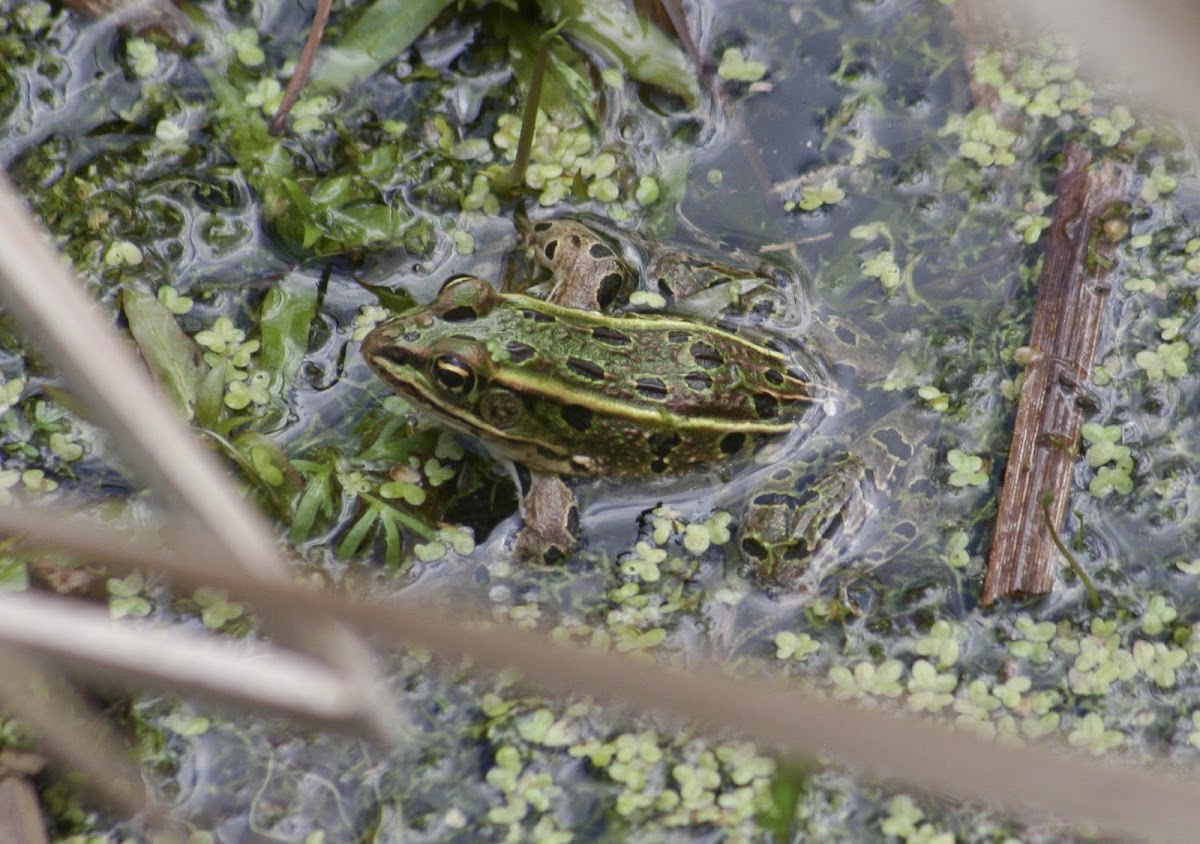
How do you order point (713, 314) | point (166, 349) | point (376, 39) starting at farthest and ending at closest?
point (376, 39) → point (713, 314) → point (166, 349)

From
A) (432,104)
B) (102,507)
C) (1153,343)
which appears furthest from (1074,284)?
(102,507)

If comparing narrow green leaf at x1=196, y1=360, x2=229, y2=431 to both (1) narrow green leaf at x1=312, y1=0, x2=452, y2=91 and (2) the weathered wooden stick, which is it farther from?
(2) the weathered wooden stick

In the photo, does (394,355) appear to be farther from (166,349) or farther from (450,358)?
(166,349)

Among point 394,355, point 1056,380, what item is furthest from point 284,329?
point 1056,380

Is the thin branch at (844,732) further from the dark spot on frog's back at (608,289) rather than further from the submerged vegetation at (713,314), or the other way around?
the dark spot on frog's back at (608,289)

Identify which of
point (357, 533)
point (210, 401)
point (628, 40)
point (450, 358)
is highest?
point (628, 40)

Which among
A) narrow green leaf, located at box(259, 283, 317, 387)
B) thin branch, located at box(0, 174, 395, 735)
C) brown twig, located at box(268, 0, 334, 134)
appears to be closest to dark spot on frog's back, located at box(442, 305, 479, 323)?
narrow green leaf, located at box(259, 283, 317, 387)

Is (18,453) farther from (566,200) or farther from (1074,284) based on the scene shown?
(1074,284)
